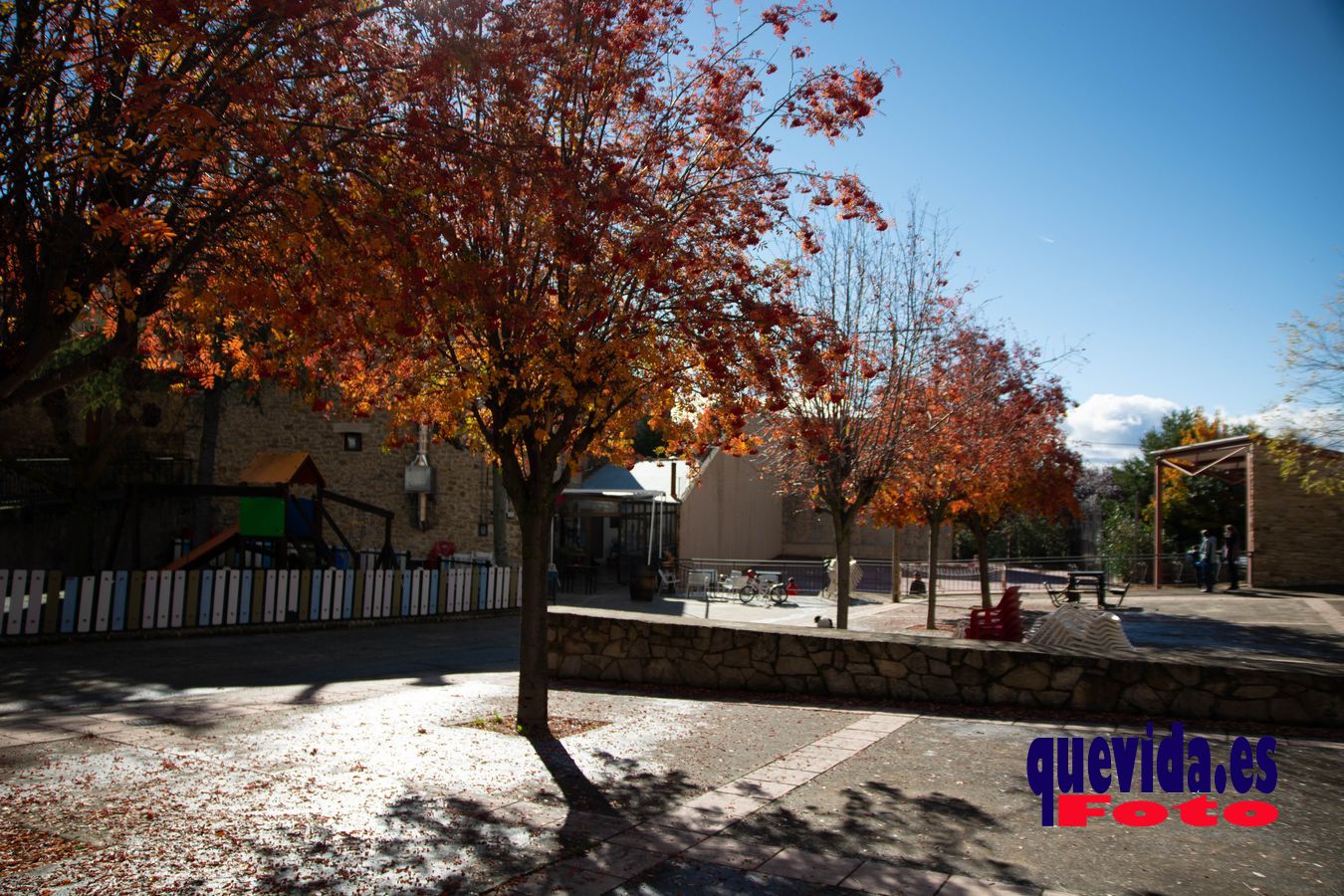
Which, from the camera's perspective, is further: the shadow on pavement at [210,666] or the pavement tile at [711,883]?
the shadow on pavement at [210,666]

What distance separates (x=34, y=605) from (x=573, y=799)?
1027 centimetres

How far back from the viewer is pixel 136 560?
17797 millimetres

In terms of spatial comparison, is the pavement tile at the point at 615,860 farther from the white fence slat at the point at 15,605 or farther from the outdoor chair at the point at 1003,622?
the white fence slat at the point at 15,605

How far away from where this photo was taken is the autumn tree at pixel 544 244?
6527 mm

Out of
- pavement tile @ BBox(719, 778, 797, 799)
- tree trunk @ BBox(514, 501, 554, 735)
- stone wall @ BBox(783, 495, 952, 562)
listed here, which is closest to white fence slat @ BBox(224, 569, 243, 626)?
tree trunk @ BBox(514, 501, 554, 735)

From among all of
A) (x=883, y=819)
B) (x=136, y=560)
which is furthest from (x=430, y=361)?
(x=136, y=560)

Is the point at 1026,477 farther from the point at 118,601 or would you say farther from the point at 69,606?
the point at 69,606

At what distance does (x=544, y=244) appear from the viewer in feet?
25.3

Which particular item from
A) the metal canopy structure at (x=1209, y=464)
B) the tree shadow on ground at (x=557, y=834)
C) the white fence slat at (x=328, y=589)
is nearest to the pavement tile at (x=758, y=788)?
the tree shadow on ground at (x=557, y=834)

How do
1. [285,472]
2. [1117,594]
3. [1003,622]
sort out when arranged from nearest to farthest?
[1003,622] → [285,472] → [1117,594]

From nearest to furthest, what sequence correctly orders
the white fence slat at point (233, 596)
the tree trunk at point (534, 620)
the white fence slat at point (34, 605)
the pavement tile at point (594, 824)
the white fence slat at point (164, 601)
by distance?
the pavement tile at point (594, 824) < the tree trunk at point (534, 620) < the white fence slat at point (34, 605) < the white fence slat at point (164, 601) < the white fence slat at point (233, 596)

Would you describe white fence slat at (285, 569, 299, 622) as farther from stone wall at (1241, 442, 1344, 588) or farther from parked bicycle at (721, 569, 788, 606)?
stone wall at (1241, 442, 1344, 588)

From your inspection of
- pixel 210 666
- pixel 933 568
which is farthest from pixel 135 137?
pixel 933 568

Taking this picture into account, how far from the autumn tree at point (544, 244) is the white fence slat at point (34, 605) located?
6.66 m
